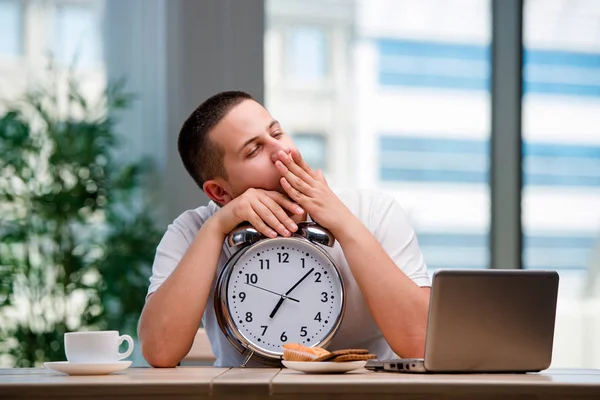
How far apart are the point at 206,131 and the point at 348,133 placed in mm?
2360

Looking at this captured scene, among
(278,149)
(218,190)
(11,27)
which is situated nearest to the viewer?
(278,149)

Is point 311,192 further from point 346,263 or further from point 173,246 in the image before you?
point 173,246

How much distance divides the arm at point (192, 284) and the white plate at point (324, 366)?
450 millimetres

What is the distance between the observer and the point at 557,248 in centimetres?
446

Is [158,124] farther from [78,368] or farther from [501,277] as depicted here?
[501,277]

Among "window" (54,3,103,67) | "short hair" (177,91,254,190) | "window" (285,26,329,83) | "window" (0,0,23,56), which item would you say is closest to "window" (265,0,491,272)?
"window" (285,26,329,83)

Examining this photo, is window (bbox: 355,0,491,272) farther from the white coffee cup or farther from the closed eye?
the white coffee cup

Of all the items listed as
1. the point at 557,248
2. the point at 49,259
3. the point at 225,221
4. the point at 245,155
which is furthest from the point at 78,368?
the point at 557,248

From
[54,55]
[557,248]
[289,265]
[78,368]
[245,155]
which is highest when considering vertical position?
[54,55]

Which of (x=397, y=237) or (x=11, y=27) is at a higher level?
(x=11, y=27)

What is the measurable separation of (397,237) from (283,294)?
376mm

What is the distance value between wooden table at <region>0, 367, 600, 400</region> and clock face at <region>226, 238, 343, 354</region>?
1.52 feet

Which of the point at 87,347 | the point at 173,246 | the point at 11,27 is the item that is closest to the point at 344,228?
the point at 173,246

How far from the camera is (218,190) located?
2.22 meters
